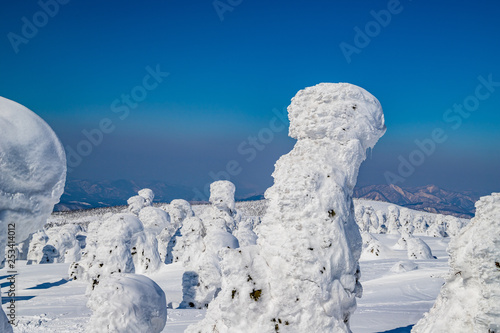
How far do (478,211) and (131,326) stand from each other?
16.6 ft

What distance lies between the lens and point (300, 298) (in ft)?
18.5

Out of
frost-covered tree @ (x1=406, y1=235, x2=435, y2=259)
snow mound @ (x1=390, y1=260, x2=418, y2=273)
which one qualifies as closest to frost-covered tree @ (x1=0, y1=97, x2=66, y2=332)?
snow mound @ (x1=390, y1=260, x2=418, y2=273)

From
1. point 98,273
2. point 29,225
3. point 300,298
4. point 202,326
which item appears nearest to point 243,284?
point 300,298

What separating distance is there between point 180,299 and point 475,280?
14452 millimetres

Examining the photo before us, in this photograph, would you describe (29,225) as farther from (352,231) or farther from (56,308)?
(56,308)

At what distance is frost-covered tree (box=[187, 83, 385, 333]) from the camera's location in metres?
5.66

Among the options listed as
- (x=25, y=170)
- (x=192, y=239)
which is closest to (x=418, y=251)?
(x=192, y=239)

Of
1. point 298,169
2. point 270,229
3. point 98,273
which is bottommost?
point 98,273

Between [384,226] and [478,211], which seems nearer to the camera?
[478,211]

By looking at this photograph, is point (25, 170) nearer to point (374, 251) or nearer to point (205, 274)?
point (205, 274)

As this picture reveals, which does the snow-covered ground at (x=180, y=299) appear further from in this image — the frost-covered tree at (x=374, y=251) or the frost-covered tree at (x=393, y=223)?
the frost-covered tree at (x=393, y=223)

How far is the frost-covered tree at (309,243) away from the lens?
566 cm

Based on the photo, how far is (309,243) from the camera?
5730mm

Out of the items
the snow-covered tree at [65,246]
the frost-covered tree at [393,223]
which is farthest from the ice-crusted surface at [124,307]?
the frost-covered tree at [393,223]
